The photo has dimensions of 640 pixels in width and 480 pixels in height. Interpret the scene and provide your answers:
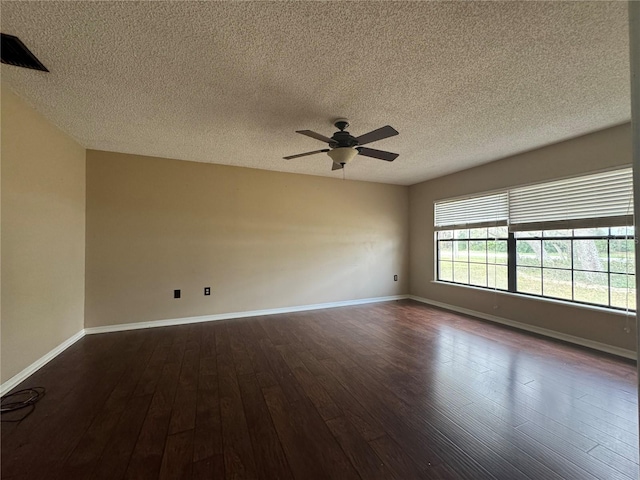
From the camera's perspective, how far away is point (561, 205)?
10.1 ft

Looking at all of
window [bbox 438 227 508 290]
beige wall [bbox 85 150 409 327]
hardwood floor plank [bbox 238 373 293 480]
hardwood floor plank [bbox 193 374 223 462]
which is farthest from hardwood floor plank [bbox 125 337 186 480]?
window [bbox 438 227 508 290]

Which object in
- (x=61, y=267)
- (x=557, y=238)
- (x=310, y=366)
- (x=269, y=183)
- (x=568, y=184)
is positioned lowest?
(x=310, y=366)

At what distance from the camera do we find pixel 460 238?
4.43m

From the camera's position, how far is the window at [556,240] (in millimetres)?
2670

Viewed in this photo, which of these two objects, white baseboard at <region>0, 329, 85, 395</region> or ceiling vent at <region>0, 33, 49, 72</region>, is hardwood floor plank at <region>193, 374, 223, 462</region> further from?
ceiling vent at <region>0, 33, 49, 72</region>

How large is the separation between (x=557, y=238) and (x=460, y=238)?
137 cm

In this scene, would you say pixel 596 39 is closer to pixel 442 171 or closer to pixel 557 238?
pixel 557 238

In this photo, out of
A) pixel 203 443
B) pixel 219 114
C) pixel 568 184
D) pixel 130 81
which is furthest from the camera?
pixel 568 184

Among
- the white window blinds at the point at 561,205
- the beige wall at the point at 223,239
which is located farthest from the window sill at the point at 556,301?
the beige wall at the point at 223,239

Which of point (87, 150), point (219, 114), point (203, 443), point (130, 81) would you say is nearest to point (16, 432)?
point (203, 443)

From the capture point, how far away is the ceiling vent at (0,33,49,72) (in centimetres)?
154

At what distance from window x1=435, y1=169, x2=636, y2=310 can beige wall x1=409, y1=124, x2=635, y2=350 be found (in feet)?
0.47

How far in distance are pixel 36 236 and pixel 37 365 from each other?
1.22 meters

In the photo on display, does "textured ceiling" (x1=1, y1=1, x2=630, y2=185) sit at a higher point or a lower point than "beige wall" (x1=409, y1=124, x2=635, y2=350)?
higher
